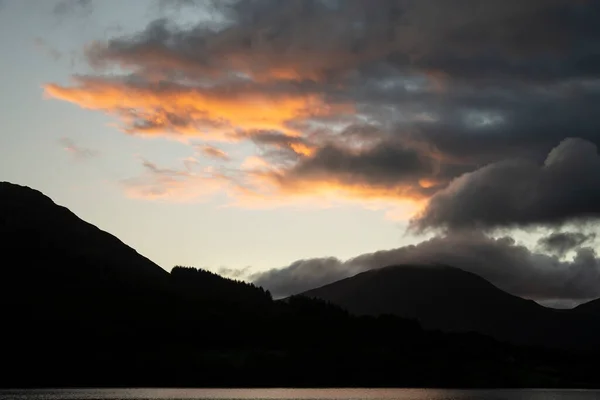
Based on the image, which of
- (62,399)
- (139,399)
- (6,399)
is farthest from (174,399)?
(6,399)

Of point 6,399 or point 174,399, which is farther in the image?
point 174,399

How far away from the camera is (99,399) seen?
190 meters

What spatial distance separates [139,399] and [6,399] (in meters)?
31.6

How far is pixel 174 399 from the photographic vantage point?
19875 centimetres

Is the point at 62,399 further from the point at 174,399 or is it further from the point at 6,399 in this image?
the point at 174,399

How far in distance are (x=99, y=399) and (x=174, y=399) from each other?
1912cm

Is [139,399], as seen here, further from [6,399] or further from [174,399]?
[6,399]

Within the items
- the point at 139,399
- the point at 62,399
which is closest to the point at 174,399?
the point at 139,399

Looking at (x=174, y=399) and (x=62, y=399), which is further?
(x=174, y=399)

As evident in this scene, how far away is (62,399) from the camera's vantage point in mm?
186500

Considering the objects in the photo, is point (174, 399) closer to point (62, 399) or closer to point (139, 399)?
point (139, 399)

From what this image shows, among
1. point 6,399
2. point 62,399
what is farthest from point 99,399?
point 6,399

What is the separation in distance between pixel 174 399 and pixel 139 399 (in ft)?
28.8

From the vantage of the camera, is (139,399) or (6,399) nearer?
(6,399)
